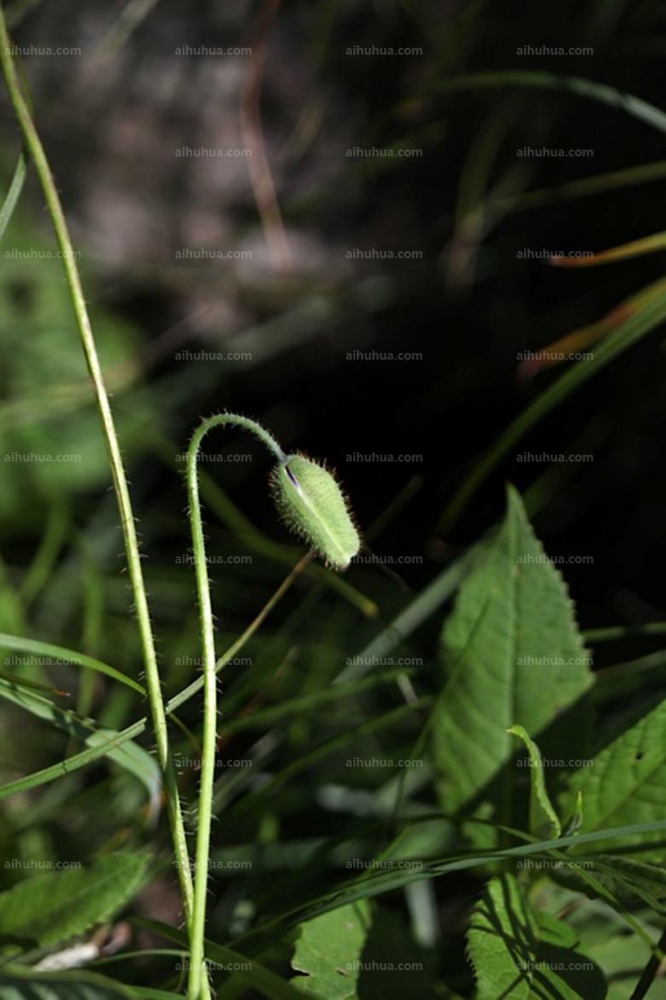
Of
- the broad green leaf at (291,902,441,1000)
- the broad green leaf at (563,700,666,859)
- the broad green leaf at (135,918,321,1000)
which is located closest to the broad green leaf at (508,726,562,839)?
the broad green leaf at (563,700,666,859)

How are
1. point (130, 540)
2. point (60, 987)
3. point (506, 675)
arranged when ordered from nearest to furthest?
point (60, 987) < point (130, 540) < point (506, 675)

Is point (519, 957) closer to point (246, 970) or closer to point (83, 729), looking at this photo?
point (246, 970)

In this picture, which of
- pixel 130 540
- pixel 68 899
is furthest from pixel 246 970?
pixel 130 540

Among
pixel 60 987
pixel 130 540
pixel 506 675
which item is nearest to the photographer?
pixel 60 987

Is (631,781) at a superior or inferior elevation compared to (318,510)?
inferior

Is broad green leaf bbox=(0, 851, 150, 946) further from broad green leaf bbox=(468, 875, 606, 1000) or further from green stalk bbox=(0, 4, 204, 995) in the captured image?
broad green leaf bbox=(468, 875, 606, 1000)

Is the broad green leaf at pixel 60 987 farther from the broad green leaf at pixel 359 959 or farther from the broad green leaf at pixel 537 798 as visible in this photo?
the broad green leaf at pixel 537 798

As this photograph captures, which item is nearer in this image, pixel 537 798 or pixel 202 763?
pixel 202 763
